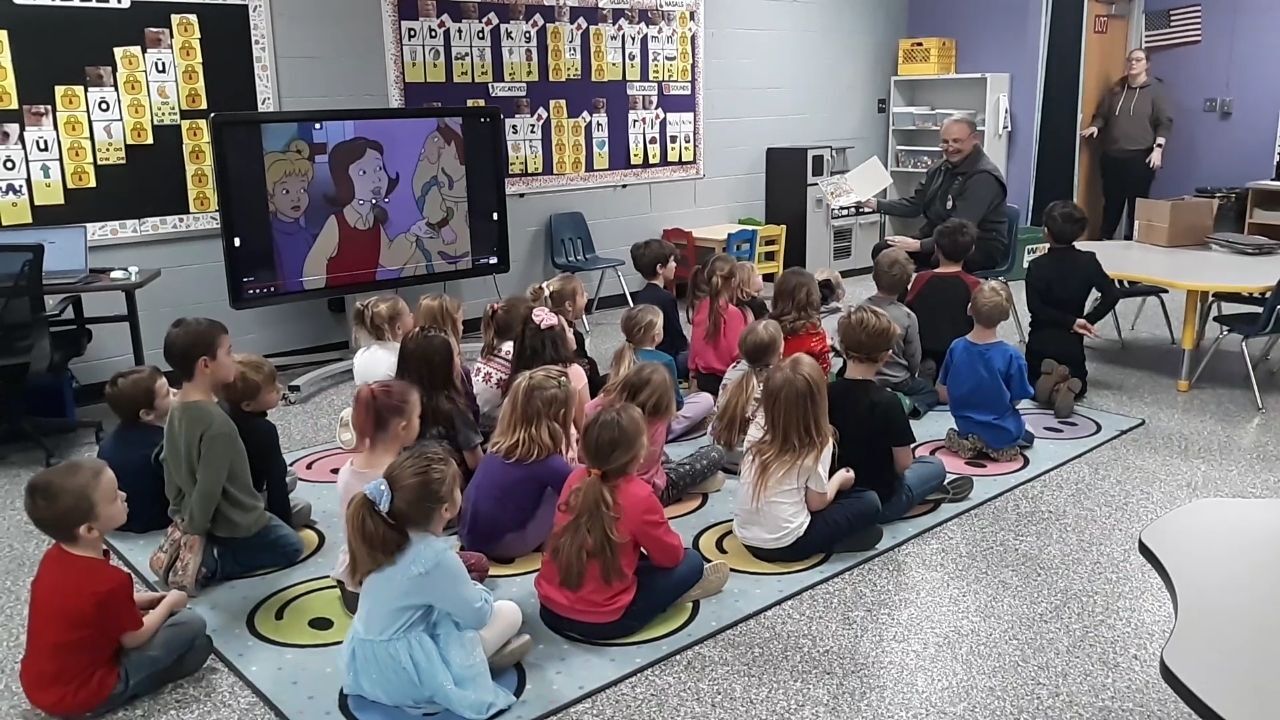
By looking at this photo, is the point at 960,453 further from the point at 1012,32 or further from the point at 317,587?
the point at 1012,32

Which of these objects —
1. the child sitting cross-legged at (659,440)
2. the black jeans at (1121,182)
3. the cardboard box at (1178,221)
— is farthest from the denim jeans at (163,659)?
the black jeans at (1121,182)

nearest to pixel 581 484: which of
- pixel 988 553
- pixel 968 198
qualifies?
pixel 988 553

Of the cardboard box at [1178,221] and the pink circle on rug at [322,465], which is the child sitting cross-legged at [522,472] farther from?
the cardboard box at [1178,221]

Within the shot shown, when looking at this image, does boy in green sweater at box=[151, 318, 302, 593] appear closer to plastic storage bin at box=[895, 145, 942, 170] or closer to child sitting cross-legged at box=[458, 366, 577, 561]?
child sitting cross-legged at box=[458, 366, 577, 561]

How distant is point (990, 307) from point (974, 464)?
0.62 metres

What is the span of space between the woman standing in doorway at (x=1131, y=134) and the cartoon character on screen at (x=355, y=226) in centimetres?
579

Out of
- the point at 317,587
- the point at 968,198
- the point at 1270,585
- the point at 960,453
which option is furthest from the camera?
the point at 968,198

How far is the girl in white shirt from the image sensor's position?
2920mm

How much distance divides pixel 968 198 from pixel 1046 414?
1439 millimetres

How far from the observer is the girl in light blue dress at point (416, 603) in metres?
2.13

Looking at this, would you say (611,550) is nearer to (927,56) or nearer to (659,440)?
(659,440)

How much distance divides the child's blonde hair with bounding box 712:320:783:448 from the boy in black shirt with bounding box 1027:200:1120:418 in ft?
5.34

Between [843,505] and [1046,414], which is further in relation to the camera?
[1046,414]

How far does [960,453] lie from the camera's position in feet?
13.3
